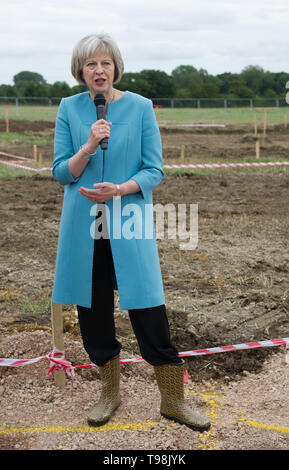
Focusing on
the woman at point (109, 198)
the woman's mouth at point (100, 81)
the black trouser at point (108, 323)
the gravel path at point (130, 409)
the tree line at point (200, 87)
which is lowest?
the gravel path at point (130, 409)

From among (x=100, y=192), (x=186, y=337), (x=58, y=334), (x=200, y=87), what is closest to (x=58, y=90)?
(x=200, y=87)

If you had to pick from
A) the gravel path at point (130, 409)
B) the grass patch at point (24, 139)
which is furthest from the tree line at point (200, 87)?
the gravel path at point (130, 409)

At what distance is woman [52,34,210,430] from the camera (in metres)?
3.06

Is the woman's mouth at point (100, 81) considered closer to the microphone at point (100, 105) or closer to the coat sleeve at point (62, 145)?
the microphone at point (100, 105)

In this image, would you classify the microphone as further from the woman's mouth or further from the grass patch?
the grass patch

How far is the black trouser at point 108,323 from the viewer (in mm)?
3268

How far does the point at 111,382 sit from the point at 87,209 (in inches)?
47.8

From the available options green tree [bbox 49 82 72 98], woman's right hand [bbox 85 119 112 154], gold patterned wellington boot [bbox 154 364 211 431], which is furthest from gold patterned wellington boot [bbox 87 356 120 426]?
green tree [bbox 49 82 72 98]

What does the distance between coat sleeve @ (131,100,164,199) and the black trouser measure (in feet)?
1.37

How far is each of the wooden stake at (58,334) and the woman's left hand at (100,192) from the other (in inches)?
37.5

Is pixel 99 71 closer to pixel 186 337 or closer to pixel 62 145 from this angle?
pixel 62 145

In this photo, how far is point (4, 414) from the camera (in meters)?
3.76

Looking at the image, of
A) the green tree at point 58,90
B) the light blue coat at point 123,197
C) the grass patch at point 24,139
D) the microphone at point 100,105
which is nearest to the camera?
the microphone at point 100,105

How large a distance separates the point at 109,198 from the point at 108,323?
0.83 m
